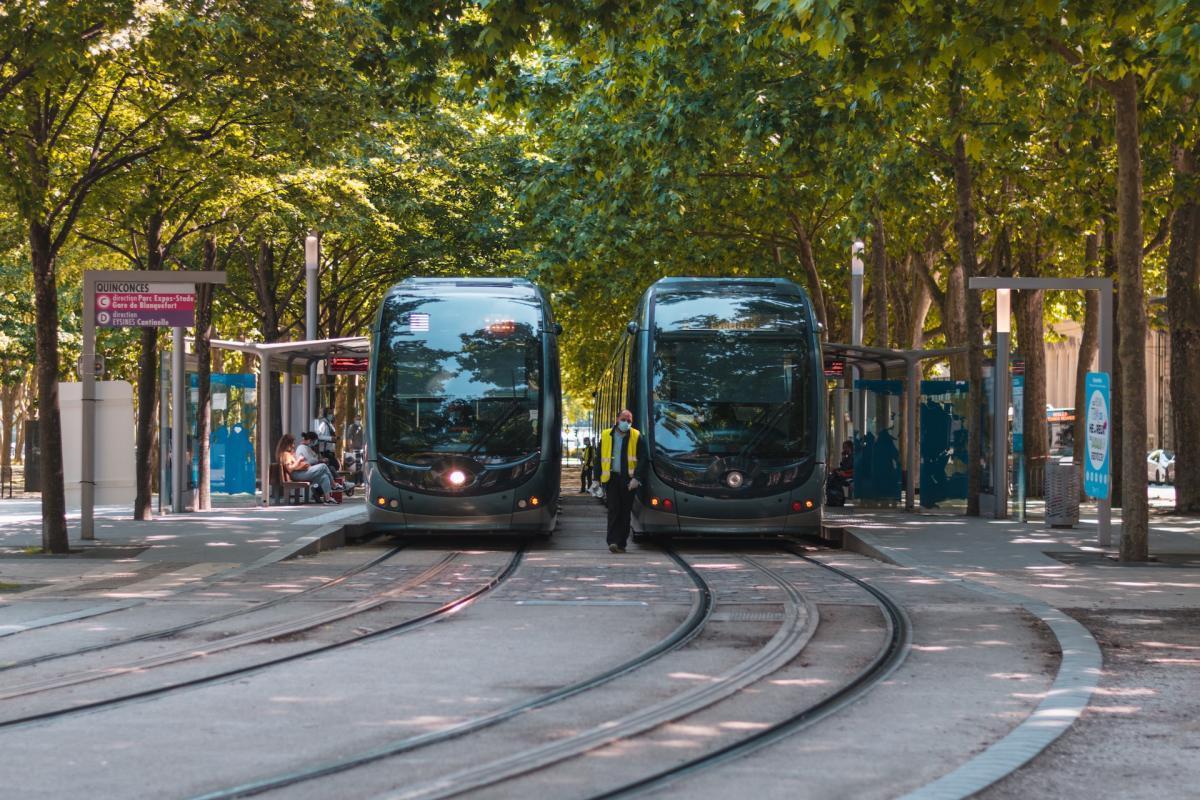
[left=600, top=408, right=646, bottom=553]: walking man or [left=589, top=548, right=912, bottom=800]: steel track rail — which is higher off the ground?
[left=600, top=408, right=646, bottom=553]: walking man

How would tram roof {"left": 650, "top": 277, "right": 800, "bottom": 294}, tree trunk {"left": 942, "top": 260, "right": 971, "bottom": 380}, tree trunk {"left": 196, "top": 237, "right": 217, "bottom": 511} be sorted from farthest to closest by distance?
tree trunk {"left": 942, "top": 260, "right": 971, "bottom": 380}
tree trunk {"left": 196, "top": 237, "right": 217, "bottom": 511}
tram roof {"left": 650, "top": 277, "right": 800, "bottom": 294}

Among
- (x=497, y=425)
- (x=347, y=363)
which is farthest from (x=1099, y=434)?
(x=347, y=363)

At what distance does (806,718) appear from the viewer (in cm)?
721

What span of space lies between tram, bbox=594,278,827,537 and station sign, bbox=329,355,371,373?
32.5ft

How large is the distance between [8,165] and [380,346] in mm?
5277

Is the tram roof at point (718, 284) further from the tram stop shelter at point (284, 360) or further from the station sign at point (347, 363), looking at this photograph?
the station sign at point (347, 363)

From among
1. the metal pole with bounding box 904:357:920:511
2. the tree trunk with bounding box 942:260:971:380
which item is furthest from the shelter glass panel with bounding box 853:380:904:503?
the tree trunk with bounding box 942:260:971:380

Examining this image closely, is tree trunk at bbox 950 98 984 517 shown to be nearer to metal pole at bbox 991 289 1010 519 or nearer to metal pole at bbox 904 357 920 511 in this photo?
metal pole at bbox 991 289 1010 519

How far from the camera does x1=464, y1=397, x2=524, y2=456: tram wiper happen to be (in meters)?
→ 18.9

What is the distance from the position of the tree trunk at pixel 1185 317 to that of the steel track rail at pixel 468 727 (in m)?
14.4

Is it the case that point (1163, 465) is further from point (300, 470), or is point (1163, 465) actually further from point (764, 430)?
point (764, 430)

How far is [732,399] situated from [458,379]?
3305 mm

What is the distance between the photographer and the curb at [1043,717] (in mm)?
5777

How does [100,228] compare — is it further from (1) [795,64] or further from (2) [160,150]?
(1) [795,64]
